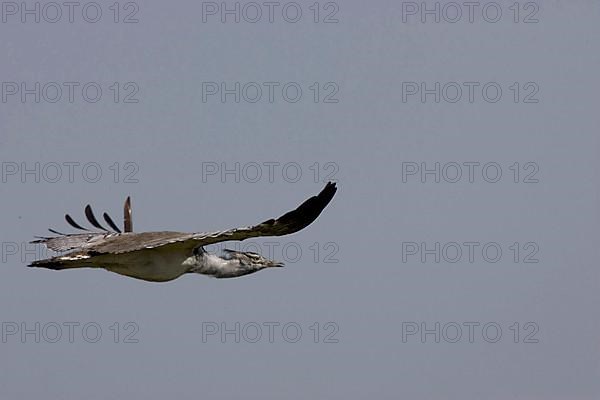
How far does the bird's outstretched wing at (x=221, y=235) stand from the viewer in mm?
15422

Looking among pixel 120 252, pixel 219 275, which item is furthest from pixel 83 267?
pixel 219 275

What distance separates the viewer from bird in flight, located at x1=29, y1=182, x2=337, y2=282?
1580 cm

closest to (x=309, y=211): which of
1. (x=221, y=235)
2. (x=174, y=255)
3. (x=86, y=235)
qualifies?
(x=221, y=235)

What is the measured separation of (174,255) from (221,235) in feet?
6.31

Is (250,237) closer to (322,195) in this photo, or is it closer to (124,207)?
(322,195)

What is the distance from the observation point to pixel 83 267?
1778cm

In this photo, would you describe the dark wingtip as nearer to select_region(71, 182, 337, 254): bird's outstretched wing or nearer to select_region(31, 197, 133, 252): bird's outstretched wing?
select_region(71, 182, 337, 254): bird's outstretched wing

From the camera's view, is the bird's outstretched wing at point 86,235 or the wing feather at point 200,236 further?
the bird's outstretched wing at point 86,235

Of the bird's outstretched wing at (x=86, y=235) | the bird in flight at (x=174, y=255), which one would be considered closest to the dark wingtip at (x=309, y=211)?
the bird in flight at (x=174, y=255)

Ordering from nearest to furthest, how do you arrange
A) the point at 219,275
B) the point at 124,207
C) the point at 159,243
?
the point at 159,243, the point at 219,275, the point at 124,207

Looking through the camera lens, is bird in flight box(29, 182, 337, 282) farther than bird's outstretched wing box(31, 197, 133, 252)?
No

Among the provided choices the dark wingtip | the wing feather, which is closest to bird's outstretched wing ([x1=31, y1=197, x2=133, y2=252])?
the wing feather

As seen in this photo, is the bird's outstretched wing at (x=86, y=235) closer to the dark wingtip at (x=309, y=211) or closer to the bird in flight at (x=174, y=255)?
the bird in flight at (x=174, y=255)

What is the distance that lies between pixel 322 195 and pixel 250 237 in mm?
1245
